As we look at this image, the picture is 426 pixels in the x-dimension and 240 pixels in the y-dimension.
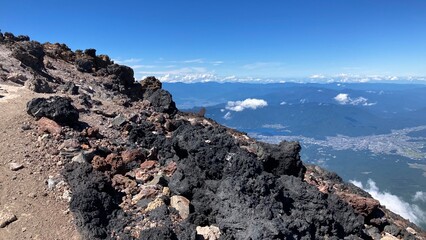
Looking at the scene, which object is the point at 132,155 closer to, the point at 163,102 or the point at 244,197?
the point at 244,197

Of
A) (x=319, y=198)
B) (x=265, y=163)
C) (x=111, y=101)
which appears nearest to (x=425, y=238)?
(x=319, y=198)

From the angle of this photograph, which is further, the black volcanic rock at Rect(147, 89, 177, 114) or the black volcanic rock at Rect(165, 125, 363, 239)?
the black volcanic rock at Rect(147, 89, 177, 114)

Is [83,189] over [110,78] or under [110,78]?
under

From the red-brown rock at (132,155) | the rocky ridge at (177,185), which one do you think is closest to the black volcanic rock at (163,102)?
the rocky ridge at (177,185)

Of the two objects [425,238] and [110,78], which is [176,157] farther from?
[110,78]

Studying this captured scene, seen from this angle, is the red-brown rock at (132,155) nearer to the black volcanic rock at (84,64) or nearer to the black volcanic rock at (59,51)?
the black volcanic rock at (84,64)

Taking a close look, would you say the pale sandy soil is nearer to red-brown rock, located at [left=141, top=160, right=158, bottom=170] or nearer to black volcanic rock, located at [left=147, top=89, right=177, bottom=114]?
red-brown rock, located at [left=141, top=160, right=158, bottom=170]

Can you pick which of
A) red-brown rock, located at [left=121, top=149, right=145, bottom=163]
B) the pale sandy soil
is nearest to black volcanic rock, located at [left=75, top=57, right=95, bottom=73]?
the pale sandy soil
